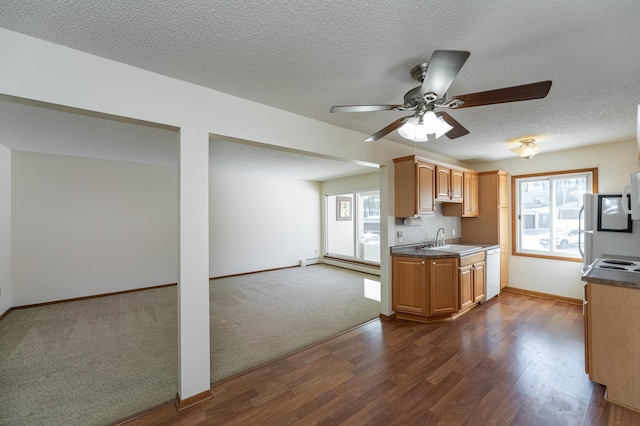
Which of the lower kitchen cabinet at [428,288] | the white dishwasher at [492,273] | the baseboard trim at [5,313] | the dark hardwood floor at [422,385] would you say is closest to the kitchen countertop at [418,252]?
the lower kitchen cabinet at [428,288]

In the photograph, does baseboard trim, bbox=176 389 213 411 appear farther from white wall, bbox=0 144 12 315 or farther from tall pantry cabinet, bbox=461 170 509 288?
tall pantry cabinet, bbox=461 170 509 288

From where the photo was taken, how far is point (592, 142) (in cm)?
373

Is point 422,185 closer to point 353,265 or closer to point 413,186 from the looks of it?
point 413,186

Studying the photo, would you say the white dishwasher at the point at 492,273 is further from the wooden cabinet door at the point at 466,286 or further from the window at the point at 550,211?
the window at the point at 550,211

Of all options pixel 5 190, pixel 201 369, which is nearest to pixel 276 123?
pixel 201 369

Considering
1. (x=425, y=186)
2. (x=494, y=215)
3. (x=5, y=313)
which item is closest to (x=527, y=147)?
A: (x=494, y=215)

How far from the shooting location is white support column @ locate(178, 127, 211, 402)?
6.57 ft

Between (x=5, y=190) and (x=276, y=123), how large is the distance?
4433 millimetres

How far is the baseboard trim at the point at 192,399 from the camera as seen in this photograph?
1961 millimetres

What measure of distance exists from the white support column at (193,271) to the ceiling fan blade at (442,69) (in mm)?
1699

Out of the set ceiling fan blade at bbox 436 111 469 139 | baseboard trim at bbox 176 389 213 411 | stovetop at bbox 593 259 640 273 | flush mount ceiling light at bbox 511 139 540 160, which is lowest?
Result: baseboard trim at bbox 176 389 213 411

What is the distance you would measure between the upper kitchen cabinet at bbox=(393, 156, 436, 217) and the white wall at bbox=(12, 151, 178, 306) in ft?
10.5

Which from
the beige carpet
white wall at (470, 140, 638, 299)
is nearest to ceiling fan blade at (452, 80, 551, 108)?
the beige carpet

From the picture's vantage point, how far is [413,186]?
11.5ft
